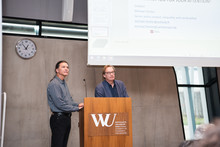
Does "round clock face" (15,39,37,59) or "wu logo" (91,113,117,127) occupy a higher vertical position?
"round clock face" (15,39,37,59)

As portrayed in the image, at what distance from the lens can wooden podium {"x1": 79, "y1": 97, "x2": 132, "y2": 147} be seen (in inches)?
104

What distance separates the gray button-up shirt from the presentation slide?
0.52 metres

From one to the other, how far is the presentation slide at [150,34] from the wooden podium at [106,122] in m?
0.82

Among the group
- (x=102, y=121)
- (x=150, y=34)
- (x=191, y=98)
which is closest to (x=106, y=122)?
(x=102, y=121)

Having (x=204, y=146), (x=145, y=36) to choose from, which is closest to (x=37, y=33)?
(x=145, y=36)

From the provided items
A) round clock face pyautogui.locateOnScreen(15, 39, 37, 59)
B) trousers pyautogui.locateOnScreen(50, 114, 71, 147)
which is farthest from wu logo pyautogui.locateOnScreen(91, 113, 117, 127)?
round clock face pyautogui.locateOnScreen(15, 39, 37, 59)

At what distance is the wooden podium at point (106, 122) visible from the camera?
2.65 m

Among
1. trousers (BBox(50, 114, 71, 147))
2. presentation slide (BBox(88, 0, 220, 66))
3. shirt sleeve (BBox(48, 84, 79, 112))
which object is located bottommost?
trousers (BBox(50, 114, 71, 147))

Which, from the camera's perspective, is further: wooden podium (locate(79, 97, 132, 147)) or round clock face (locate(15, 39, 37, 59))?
round clock face (locate(15, 39, 37, 59))

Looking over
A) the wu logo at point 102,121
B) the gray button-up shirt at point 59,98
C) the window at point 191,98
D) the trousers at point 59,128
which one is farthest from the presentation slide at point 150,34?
the window at point 191,98

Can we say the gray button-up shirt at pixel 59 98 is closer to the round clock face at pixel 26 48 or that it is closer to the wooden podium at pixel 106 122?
the wooden podium at pixel 106 122

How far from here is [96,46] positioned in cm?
343

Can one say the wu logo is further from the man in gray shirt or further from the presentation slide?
the presentation slide

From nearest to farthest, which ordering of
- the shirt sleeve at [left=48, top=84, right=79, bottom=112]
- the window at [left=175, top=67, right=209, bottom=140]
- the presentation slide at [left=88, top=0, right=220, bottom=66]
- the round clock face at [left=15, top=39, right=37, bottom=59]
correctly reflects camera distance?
the shirt sleeve at [left=48, top=84, right=79, bottom=112] < the presentation slide at [left=88, top=0, right=220, bottom=66] < the round clock face at [left=15, top=39, right=37, bottom=59] < the window at [left=175, top=67, right=209, bottom=140]
